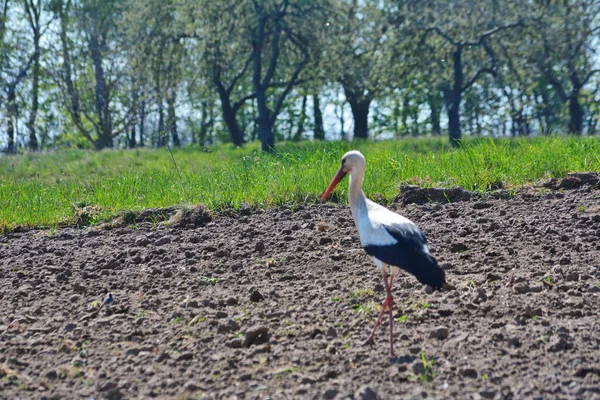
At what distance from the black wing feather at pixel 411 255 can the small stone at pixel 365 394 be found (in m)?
0.94

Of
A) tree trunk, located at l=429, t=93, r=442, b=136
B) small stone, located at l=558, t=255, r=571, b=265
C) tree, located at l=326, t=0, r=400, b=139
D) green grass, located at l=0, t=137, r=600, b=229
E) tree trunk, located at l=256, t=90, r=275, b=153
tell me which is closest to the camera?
small stone, located at l=558, t=255, r=571, b=265

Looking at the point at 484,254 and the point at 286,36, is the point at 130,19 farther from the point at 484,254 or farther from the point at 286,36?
the point at 484,254

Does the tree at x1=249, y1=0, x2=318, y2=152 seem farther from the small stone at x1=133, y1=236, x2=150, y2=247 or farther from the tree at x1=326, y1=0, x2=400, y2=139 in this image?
the small stone at x1=133, y1=236, x2=150, y2=247

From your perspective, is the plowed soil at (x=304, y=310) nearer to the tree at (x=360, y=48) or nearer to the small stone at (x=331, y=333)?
the small stone at (x=331, y=333)

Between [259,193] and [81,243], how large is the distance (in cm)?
221

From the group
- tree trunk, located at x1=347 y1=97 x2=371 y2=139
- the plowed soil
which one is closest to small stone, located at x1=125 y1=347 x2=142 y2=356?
the plowed soil

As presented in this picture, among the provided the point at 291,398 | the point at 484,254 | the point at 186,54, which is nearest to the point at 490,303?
the point at 484,254

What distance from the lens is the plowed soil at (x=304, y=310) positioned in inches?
163

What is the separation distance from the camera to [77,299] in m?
5.97

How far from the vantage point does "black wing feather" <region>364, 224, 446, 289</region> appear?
4582 mm

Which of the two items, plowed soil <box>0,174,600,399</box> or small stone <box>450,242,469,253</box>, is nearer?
plowed soil <box>0,174,600,399</box>

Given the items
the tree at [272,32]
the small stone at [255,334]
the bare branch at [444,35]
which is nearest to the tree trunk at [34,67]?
the tree at [272,32]

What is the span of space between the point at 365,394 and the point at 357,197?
194 centimetres

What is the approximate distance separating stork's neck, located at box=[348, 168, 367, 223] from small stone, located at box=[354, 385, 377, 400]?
1695 mm
